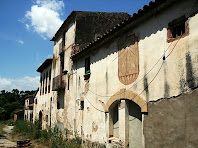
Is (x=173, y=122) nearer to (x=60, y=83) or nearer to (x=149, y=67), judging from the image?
(x=149, y=67)

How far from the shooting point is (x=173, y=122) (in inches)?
200

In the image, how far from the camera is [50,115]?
16719 mm

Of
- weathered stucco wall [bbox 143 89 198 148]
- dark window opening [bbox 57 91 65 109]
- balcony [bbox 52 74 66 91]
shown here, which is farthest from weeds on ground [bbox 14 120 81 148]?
weathered stucco wall [bbox 143 89 198 148]

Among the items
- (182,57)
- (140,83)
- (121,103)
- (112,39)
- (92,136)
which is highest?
(112,39)

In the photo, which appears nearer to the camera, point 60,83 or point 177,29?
point 177,29

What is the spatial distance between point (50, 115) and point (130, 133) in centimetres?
1123

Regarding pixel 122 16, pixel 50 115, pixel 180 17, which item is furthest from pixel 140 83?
pixel 50 115

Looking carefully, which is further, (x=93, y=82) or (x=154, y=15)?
(x=93, y=82)

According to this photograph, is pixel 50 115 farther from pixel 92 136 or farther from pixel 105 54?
pixel 105 54

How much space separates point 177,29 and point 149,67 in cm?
141

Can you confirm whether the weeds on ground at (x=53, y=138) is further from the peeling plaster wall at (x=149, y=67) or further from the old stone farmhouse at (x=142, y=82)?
the peeling plaster wall at (x=149, y=67)

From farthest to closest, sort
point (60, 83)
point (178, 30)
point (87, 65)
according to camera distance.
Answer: point (60, 83), point (87, 65), point (178, 30)

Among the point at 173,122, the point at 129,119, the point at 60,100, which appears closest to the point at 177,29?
the point at 173,122

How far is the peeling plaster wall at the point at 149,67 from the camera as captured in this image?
492cm
